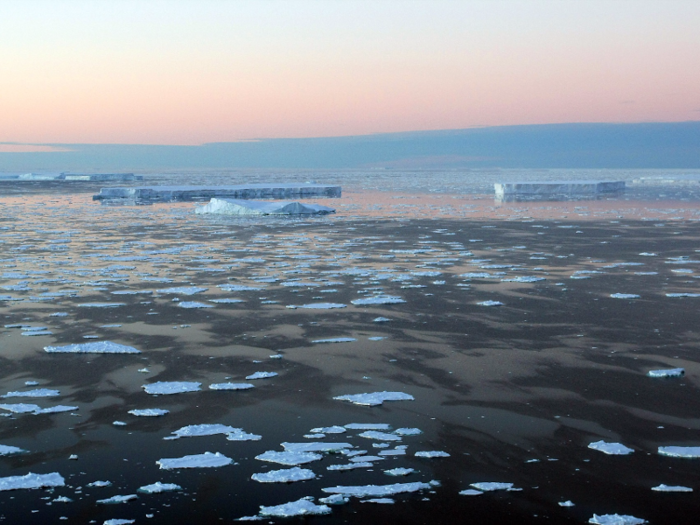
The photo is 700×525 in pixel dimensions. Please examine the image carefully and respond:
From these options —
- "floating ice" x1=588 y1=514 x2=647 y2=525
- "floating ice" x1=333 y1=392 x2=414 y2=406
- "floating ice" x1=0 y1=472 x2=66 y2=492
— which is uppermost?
"floating ice" x1=0 y1=472 x2=66 y2=492

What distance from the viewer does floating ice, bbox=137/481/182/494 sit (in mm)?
3352

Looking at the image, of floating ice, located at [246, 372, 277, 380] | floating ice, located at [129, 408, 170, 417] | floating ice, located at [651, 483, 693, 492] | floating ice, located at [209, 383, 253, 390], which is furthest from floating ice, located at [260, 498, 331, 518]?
floating ice, located at [246, 372, 277, 380]

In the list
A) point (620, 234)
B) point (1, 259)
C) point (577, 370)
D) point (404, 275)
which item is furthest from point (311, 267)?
point (620, 234)

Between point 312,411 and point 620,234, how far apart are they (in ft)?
45.0

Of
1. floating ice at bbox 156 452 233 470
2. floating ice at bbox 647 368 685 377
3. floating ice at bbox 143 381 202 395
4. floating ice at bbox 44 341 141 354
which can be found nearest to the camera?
floating ice at bbox 156 452 233 470

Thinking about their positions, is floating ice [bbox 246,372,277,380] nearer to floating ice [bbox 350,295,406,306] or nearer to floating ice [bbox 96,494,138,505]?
floating ice [bbox 96,494,138,505]

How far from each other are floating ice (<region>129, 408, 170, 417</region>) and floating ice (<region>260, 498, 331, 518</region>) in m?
1.44

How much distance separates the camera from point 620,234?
16453 mm

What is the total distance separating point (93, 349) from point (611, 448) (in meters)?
4.12

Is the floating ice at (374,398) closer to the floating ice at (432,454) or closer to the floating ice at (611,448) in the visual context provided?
the floating ice at (432,454)

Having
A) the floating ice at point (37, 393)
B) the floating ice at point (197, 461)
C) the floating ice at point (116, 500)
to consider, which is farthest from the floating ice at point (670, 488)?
the floating ice at point (37, 393)

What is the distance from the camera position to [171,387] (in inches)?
195

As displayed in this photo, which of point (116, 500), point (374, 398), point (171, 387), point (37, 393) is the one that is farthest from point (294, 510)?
point (37, 393)

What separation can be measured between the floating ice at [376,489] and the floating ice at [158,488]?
719mm
